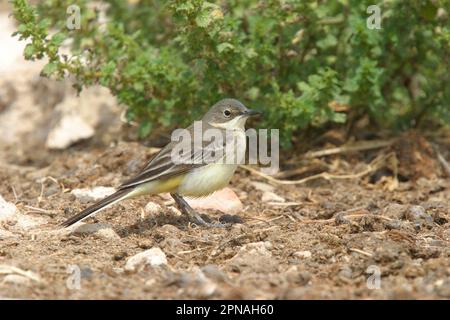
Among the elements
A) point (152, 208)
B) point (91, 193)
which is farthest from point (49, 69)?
point (152, 208)

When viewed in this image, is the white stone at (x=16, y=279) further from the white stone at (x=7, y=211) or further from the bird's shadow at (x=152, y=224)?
the white stone at (x=7, y=211)

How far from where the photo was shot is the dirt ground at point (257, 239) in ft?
20.0

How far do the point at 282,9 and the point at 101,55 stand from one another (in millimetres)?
2230

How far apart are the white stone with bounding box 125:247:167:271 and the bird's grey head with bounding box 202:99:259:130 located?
2.39 metres

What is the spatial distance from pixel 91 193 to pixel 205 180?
1.51 m

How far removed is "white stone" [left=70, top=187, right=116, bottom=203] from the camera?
8.98 meters

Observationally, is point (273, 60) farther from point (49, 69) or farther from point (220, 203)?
point (49, 69)

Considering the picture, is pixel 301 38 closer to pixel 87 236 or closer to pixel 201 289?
pixel 87 236

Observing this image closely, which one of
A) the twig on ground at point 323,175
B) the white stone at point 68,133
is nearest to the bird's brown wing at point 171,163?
the twig on ground at point 323,175

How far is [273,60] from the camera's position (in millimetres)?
9805

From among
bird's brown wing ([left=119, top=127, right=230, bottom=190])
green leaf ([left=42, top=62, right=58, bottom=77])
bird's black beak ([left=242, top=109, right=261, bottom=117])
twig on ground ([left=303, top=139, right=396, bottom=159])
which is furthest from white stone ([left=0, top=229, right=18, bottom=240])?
twig on ground ([left=303, top=139, right=396, bottom=159])

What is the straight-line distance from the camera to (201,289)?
232 inches

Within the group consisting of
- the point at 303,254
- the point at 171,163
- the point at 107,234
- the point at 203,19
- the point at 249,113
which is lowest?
the point at 303,254

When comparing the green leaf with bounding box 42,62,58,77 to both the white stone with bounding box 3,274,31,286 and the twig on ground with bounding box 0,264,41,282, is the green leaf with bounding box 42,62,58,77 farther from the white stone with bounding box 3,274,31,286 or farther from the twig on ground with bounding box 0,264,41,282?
the white stone with bounding box 3,274,31,286
